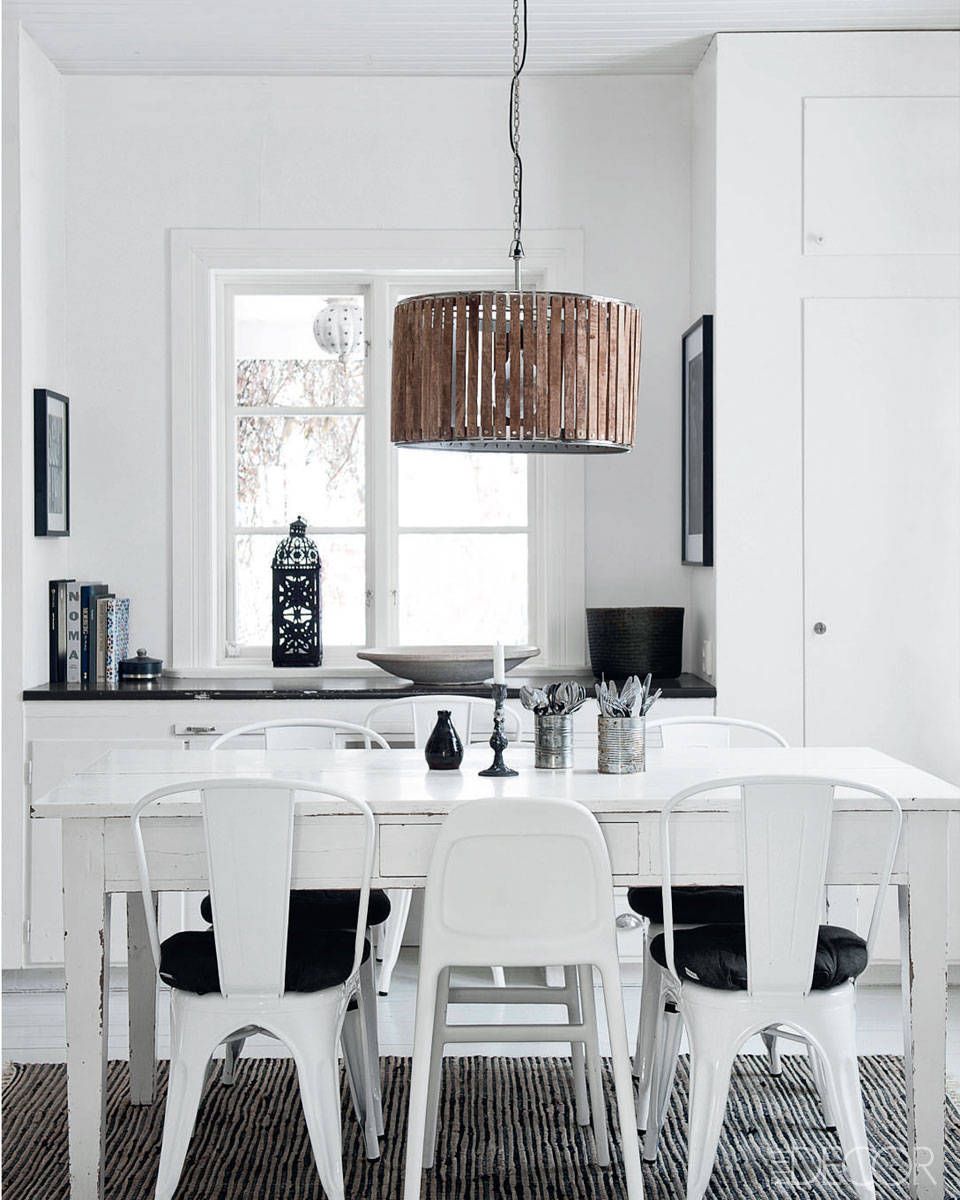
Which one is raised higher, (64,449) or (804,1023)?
(64,449)

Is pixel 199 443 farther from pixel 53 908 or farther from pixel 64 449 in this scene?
pixel 53 908

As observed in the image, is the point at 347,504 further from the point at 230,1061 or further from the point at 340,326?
the point at 230,1061

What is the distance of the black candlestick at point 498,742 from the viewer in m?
2.65

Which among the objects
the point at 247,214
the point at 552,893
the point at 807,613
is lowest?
the point at 552,893

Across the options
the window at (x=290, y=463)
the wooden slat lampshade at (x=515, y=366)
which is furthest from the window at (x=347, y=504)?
the wooden slat lampshade at (x=515, y=366)

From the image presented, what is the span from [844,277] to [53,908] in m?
2.96

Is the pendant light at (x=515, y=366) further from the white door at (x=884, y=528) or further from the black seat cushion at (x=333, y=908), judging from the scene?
the white door at (x=884, y=528)

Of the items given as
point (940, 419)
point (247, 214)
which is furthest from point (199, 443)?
point (940, 419)

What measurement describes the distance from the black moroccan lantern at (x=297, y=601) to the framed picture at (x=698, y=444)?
4.00 ft

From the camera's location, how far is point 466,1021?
136 inches

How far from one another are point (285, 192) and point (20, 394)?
1087mm

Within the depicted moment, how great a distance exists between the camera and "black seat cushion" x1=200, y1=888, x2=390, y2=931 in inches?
104

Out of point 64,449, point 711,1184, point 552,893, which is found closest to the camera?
point 552,893

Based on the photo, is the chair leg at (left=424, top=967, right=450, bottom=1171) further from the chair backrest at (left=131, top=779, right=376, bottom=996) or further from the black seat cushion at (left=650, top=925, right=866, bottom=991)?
the black seat cushion at (left=650, top=925, right=866, bottom=991)
